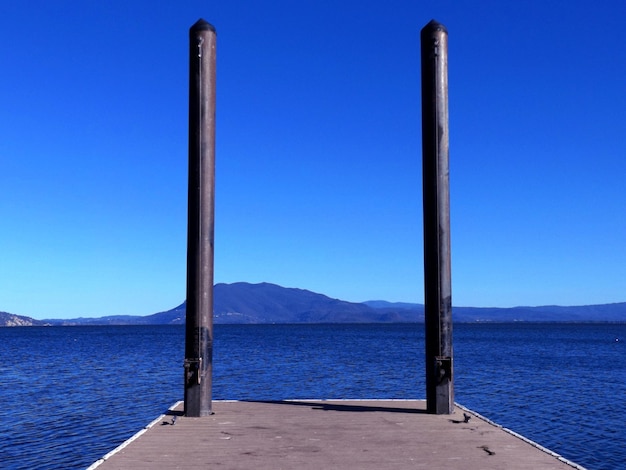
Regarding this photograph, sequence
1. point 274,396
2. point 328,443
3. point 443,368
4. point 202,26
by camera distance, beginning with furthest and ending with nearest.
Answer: point 274,396 < point 202,26 < point 443,368 < point 328,443

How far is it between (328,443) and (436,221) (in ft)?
17.2

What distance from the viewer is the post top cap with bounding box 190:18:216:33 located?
14031mm

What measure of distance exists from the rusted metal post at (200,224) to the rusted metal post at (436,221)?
4.28 m

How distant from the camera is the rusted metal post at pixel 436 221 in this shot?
13.2 metres

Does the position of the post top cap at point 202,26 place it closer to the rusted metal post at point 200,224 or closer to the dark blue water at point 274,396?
the rusted metal post at point 200,224

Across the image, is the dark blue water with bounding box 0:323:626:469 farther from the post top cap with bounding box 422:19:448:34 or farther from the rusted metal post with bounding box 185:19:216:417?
the post top cap with bounding box 422:19:448:34

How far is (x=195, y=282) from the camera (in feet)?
43.3

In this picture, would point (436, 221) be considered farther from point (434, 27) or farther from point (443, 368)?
point (434, 27)

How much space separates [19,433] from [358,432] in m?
16.8

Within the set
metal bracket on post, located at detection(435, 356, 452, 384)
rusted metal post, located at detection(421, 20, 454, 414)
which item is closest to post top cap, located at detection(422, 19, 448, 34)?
rusted metal post, located at detection(421, 20, 454, 414)

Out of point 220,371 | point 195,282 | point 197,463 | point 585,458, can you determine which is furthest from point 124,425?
point 220,371

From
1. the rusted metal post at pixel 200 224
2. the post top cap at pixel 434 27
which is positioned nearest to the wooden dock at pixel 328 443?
the rusted metal post at pixel 200 224

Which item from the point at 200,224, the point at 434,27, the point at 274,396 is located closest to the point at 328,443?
the point at 200,224

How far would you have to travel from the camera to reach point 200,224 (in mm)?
13367
